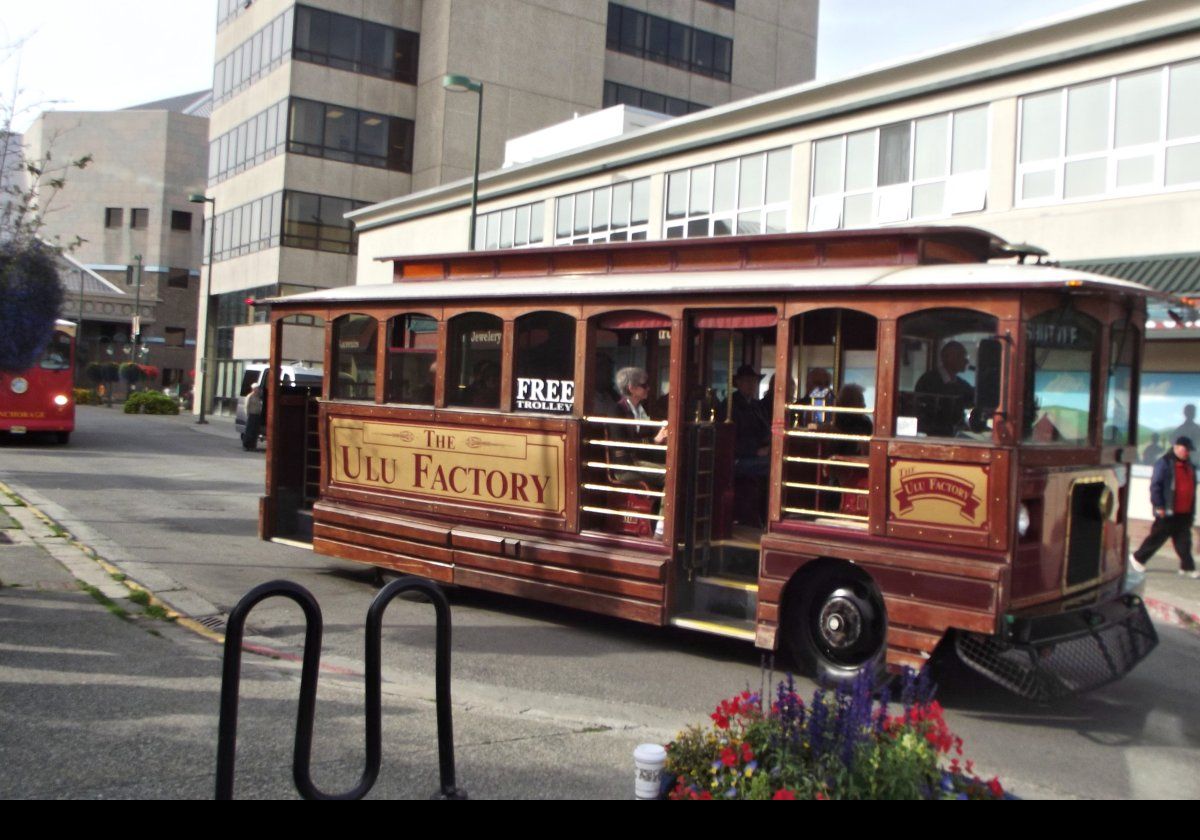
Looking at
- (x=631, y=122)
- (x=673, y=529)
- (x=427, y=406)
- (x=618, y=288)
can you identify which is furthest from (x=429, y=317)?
(x=631, y=122)

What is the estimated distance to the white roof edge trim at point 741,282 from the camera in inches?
267

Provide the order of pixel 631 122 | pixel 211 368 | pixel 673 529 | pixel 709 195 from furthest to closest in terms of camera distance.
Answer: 1. pixel 211 368
2. pixel 631 122
3. pixel 709 195
4. pixel 673 529

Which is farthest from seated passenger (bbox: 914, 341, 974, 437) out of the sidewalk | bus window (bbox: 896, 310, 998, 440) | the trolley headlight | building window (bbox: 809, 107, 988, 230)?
building window (bbox: 809, 107, 988, 230)

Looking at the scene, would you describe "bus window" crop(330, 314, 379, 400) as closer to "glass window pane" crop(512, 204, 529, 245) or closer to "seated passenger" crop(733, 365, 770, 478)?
"seated passenger" crop(733, 365, 770, 478)

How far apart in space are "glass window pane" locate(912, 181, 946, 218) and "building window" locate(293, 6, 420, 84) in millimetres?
27862

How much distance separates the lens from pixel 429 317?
9797 mm

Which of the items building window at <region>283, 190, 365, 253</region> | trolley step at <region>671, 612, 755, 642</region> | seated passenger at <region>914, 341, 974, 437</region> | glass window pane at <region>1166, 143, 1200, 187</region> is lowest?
trolley step at <region>671, 612, 755, 642</region>

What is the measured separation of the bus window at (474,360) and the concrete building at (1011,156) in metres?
5.97

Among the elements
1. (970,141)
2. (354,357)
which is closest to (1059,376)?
(354,357)

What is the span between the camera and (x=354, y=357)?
1059 cm

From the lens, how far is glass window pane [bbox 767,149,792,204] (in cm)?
2519

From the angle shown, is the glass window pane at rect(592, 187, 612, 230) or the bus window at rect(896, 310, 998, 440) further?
the glass window pane at rect(592, 187, 612, 230)

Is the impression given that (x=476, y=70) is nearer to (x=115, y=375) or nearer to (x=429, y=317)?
(x=115, y=375)

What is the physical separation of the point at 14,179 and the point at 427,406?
13.0 ft
